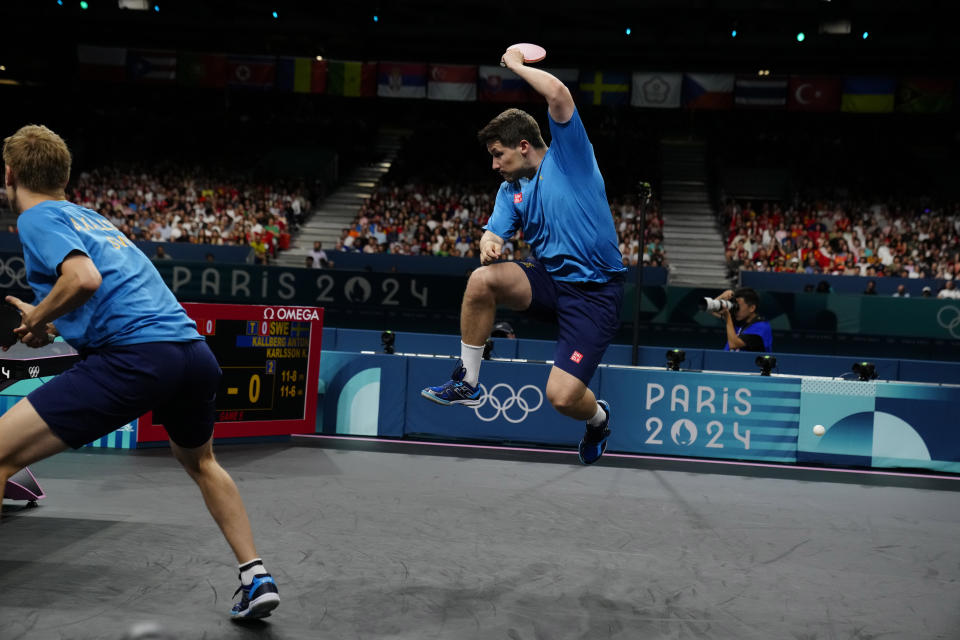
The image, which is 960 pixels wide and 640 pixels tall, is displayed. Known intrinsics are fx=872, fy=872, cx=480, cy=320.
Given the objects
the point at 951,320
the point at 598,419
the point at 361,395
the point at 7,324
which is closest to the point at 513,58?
the point at 598,419

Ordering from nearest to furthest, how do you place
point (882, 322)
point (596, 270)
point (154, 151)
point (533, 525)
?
point (596, 270), point (533, 525), point (882, 322), point (154, 151)

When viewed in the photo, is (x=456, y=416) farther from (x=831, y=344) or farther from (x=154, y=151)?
(x=154, y=151)

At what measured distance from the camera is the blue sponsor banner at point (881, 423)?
29.2 feet

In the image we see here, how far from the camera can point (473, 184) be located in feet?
82.4

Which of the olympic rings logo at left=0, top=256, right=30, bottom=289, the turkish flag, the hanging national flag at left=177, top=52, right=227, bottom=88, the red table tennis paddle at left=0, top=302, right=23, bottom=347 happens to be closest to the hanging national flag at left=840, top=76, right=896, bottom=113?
the turkish flag

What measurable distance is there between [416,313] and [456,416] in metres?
7.46

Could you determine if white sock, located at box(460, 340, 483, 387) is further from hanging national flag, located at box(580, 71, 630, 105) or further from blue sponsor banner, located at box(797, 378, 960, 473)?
hanging national flag, located at box(580, 71, 630, 105)

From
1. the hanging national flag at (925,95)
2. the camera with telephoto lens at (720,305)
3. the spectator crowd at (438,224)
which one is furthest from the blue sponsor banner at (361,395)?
the hanging national flag at (925,95)

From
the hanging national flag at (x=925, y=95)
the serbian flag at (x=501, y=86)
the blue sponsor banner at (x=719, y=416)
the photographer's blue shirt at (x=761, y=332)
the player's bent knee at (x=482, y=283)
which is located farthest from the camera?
the serbian flag at (x=501, y=86)

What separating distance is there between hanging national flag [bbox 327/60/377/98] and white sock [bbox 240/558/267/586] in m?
24.5

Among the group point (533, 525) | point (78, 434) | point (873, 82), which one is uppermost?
point (873, 82)

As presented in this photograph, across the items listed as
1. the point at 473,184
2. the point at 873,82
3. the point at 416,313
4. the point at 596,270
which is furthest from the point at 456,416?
the point at 873,82

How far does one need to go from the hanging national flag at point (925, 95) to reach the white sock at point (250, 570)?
25474 mm

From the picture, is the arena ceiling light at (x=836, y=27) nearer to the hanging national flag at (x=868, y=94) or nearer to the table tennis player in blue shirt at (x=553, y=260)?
the hanging national flag at (x=868, y=94)
